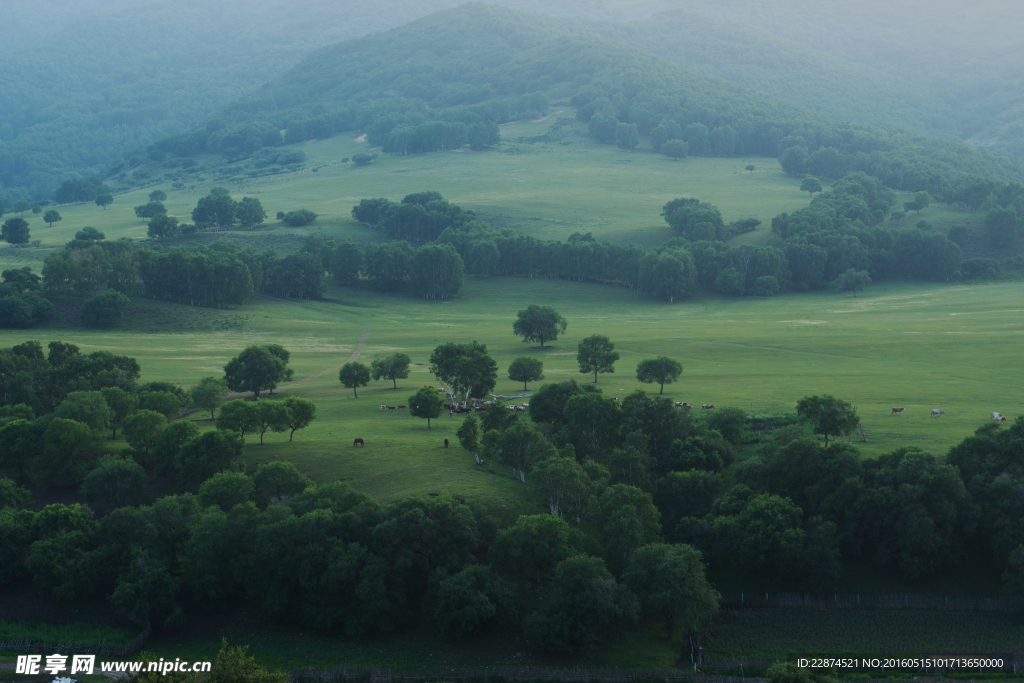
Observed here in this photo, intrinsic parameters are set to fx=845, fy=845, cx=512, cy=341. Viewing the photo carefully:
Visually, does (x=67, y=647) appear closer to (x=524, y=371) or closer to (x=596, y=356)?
(x=524, y=371)

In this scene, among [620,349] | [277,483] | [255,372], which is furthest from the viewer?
[620,349]

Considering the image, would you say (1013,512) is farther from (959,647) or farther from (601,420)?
(601,420)

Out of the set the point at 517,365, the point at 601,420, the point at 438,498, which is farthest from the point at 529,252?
the point at 438,498

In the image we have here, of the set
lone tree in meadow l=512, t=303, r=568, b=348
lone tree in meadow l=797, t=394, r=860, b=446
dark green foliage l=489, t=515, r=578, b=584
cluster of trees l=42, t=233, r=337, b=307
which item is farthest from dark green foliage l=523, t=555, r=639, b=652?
cluster of trees l=42, t=233, r=337, b=307

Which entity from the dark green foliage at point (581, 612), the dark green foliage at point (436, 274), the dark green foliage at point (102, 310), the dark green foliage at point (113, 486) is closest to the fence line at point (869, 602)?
the dark green foliage at point (581, 612)

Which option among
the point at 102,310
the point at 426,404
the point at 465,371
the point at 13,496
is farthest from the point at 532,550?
the point at 102,310

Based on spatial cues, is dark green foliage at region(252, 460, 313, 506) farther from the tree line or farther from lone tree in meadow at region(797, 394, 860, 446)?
lone tree in meadow at region(797, 394, 860, 446)

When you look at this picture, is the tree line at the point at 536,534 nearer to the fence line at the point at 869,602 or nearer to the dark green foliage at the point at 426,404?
the fence line at the point at 869,602
